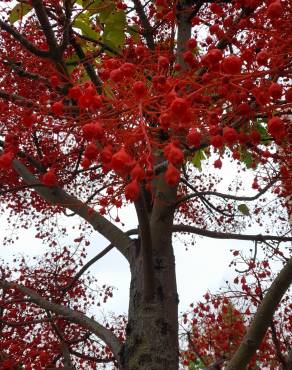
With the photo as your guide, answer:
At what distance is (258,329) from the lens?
2.93 metres

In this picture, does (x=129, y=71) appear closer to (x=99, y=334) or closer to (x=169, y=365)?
(x=169, y=365)

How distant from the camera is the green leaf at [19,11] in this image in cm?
299

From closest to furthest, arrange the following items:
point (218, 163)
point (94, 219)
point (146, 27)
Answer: point (218, 163) < point (94, 219) < point (146, 27)

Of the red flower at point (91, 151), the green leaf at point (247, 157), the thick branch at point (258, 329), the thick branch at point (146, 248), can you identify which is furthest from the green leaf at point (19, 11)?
the thick branch at point (258, 329)

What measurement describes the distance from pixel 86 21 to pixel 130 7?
1532 mm

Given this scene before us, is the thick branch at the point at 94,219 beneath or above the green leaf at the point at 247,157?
beneath

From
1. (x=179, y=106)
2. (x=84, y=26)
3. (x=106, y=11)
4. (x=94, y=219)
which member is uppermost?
(x=106, y=11)

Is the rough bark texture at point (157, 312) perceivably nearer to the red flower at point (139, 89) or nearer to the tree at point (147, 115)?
the tree at point (147, 115)

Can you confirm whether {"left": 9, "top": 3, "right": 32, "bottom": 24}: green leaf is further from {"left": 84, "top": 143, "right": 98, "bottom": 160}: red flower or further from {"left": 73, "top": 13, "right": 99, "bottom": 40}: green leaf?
{"left": 84, "top": 143, "right": 98, "bottom": 160}: red flower

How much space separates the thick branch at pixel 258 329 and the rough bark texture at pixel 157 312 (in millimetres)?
492

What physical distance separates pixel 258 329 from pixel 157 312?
29.2 inches

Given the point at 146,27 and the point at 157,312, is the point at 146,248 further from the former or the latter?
the point at 146,27

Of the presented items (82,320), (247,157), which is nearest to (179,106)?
(82,320)

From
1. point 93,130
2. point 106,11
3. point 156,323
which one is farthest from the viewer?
Result: point 156,323
